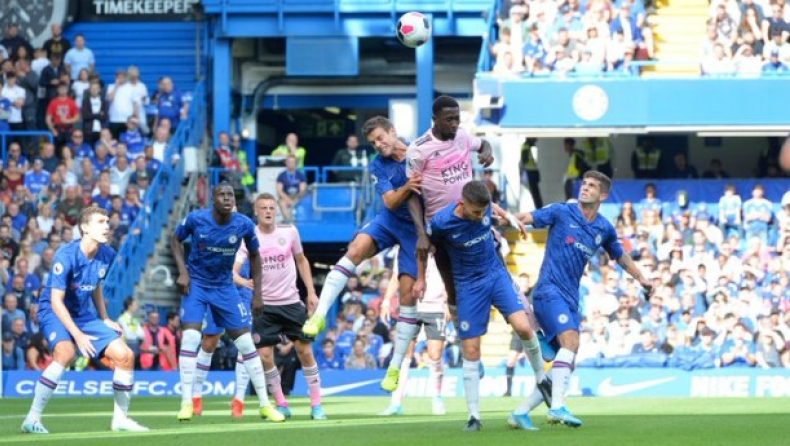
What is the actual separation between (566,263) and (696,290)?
13993mm

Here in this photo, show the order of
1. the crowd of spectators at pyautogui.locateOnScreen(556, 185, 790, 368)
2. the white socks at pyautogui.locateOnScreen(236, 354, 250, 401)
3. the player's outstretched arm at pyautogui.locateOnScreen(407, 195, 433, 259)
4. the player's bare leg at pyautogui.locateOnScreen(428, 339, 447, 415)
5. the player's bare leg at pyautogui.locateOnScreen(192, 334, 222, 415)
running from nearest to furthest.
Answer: the player's outstretched arm at pyautogui.locateOnScreen(407, 195, 433, 259)
the player's bare leg at pyautogui.locateOnScreen(192, 334, 222, 415)
the white socks at pyautogui.locateOnScreen(236, 354, 250, 401)
the player's bare leg at pyautogui.locateOnScreen(428, 339, 447, 415)
the crowd of spectators at pyautogui.locateOnScreen(556, 185, 790, 368)

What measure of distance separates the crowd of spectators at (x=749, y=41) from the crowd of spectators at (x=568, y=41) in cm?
135

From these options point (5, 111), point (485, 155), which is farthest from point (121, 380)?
point (5, 111)

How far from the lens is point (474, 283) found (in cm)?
1473

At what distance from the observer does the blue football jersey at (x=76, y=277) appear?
51.9 feet

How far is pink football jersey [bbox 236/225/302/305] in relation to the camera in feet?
62.5

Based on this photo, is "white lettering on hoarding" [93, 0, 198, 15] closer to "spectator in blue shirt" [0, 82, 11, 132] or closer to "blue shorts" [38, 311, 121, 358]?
"spectator in blue shirt" [0, 82, 11, 132]

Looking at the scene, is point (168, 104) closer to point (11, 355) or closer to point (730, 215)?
point (11, 355)

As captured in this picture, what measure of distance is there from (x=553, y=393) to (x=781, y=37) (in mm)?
17776

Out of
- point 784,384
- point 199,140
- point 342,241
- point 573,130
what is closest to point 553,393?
point 784,384

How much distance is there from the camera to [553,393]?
48.9ft

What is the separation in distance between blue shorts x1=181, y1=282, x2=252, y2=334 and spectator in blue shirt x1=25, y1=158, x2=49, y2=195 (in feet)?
51.7

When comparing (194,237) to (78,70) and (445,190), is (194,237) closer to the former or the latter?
(445,190)

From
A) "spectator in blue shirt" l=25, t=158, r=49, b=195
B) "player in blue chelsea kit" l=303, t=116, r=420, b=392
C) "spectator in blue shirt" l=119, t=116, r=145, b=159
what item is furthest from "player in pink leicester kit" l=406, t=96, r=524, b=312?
"spectator in blue shirt" l=119, t=116, r=145, b=159
